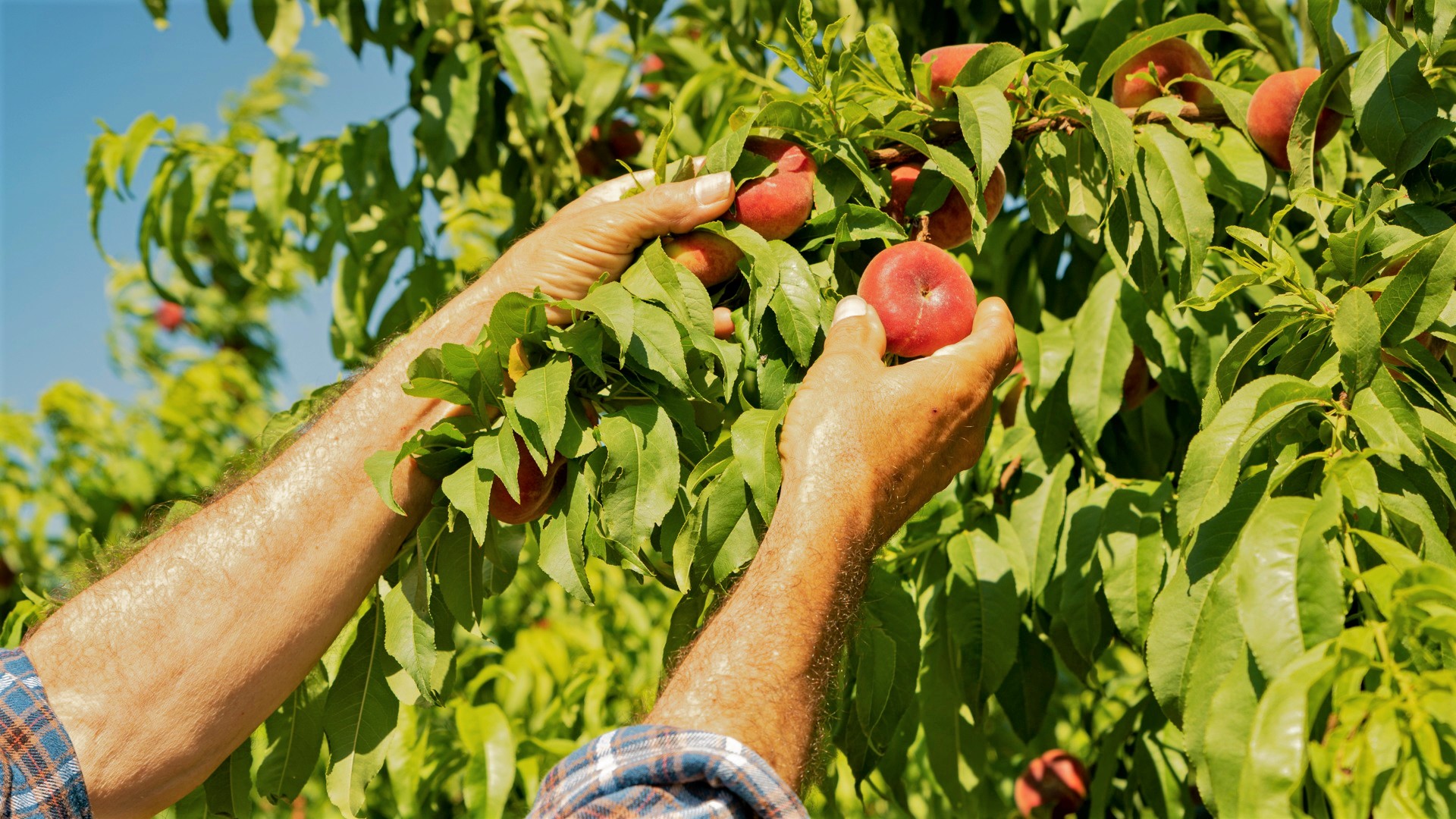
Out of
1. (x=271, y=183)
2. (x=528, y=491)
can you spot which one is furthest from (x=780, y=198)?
(x=271, y=183)

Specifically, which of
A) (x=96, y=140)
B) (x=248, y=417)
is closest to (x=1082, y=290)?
(x=96, y=140)

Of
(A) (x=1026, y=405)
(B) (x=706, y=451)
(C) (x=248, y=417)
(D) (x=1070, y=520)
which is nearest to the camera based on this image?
(B) (x=706, y=451)

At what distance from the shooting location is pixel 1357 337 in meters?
1.01

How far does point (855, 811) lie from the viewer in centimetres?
248

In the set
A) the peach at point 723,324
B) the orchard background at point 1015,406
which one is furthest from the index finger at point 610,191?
the peach at point 723,324

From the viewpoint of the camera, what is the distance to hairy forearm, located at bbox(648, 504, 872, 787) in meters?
1.05

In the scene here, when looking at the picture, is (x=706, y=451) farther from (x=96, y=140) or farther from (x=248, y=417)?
(x=248, y=417)

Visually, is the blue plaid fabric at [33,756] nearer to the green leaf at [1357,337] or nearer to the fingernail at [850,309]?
the fingernail at [850,309]

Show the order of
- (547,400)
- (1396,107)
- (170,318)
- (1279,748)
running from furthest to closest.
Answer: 1. (170,318)
2. (1396,107)
3. (547,400)
4. (1279,748)

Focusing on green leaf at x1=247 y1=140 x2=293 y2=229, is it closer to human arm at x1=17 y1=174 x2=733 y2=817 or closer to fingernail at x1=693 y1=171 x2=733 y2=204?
human arm at x1=17 y1=174 x2=733 y2=817

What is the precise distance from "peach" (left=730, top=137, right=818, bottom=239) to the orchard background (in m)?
0.02

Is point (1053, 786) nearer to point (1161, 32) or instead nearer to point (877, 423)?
point (877, 423)

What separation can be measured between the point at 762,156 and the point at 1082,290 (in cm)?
81

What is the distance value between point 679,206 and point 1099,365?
0.68m
